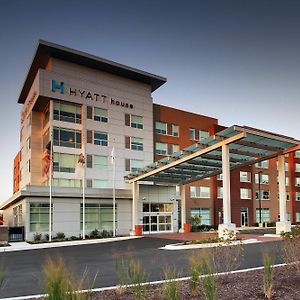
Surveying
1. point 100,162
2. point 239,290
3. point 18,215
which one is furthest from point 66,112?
point 239,290

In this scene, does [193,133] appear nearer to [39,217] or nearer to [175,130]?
[175,130]

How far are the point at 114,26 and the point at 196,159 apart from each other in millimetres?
16453

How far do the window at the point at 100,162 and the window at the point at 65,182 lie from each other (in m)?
2.69

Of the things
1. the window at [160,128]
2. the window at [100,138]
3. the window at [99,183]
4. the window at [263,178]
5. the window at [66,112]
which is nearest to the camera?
the window at [66,112]

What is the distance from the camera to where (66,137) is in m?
39.6

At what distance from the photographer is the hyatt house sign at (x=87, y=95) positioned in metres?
39.5

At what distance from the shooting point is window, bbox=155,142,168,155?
47062 millimetres

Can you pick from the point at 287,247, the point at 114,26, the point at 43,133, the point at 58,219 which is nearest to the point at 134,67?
the point at 43,133

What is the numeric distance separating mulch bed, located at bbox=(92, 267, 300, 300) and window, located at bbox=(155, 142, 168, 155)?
36546 mm

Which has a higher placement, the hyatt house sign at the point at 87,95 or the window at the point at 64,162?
the hyatt house sign at the point at 87,95

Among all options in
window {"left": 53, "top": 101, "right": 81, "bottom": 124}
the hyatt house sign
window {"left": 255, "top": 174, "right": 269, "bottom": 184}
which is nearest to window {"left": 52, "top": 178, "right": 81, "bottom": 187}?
window {"left": 53, "top": 101, "right": 81, "bottom": 124}

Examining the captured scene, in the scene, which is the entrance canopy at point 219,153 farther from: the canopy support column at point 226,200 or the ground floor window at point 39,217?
the ground floor window at point 39,217

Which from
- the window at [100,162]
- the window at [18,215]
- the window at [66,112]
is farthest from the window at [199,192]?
the window at [18,215]

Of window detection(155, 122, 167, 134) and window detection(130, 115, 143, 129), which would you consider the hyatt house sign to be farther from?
window detection(155, 122, 167, 134)
